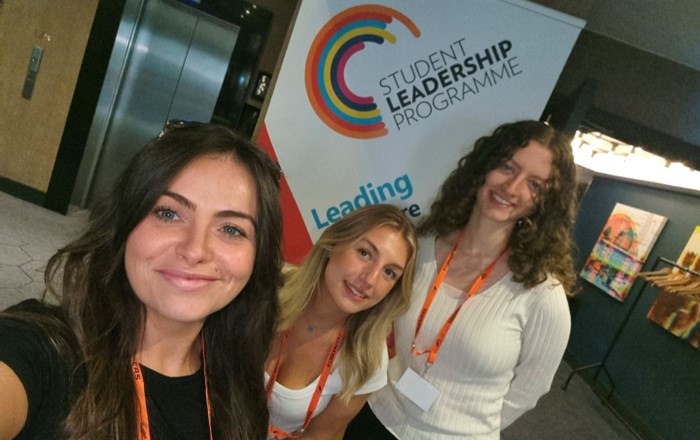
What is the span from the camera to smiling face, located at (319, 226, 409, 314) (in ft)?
5.13

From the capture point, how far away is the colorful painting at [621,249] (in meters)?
5.67

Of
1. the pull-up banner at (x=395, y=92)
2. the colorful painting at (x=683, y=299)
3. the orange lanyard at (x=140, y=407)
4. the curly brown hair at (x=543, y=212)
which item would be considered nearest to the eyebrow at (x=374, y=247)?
the curly brown hair at (x=543, y=212)

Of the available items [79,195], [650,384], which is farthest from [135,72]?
[650,384]

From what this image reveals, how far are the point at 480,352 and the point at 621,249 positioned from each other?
217 inches

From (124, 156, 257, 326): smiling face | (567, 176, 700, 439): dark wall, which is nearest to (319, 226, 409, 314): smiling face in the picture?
Answer: (124, 156, 257, 326): smiling face

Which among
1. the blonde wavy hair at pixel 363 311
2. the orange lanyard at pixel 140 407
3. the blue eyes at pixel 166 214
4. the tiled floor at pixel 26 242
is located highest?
the blue eyes at pixel 166 214

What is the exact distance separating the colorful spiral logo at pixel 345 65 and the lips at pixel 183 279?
4.24 feet

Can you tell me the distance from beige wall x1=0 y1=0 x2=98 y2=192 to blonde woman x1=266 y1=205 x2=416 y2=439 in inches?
A: 149

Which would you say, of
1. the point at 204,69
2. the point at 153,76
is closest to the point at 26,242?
the point at 153,76

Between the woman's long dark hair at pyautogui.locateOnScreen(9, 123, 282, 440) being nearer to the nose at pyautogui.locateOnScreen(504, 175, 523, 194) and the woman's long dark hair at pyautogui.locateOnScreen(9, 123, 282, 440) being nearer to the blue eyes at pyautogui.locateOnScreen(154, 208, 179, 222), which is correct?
the blue eyes at pyautogui.locateOnScreen(154, 208, 179, 222)

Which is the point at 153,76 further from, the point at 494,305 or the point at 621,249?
the point at 621,249

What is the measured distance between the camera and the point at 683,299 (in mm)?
4766

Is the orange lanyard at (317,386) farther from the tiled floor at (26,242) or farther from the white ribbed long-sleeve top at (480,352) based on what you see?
the tiled floor at (26,242)

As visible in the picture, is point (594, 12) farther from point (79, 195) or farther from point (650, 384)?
point (79, 195)
